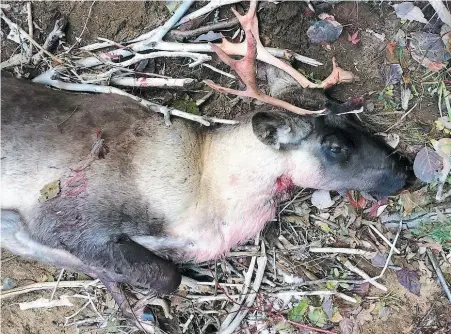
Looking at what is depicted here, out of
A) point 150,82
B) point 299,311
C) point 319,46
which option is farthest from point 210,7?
point 299,311

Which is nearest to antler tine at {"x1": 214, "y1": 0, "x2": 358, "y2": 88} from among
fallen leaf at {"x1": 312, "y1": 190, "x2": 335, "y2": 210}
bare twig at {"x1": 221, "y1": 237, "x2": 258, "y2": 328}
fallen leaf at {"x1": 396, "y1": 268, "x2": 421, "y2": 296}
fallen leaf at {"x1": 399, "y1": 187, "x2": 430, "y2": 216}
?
fallen leaf at {"x1": 312, "y1": 190, "x2": 335, "y2": 210}

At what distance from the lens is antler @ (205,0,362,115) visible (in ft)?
11.8

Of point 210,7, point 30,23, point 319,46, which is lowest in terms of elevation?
point 319,46

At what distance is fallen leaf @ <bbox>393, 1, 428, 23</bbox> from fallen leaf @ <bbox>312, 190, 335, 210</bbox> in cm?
120

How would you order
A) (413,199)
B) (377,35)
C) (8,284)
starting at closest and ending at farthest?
(377,35)
(413,199)
(8,284)

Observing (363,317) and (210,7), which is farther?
(363,317)

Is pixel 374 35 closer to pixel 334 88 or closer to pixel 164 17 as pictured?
pixel 334 88

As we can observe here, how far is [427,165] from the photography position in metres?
4.07

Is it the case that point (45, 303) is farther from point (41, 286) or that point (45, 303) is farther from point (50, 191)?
point (50, 191)

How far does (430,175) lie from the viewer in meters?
4.07

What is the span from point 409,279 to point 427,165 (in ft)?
2.63

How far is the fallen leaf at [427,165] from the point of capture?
4.07m

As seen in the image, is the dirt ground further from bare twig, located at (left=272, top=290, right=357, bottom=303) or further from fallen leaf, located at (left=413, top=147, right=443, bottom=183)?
bare twig, located at (left=272, top=290, right=357, bottom=303)

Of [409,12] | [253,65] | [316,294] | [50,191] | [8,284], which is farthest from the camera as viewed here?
[8,284]
